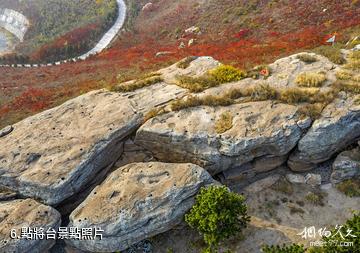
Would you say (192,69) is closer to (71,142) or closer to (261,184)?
(261,184)

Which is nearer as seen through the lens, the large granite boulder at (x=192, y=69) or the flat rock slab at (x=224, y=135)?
the flat rock slab at (x=224, y=135)

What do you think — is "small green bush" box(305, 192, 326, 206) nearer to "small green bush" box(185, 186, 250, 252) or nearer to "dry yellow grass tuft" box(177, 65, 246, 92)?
"small green bush" box(185, 186, 250, 252)

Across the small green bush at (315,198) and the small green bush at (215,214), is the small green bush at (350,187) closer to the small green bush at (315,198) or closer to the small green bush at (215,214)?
the small green bush at (315,198)

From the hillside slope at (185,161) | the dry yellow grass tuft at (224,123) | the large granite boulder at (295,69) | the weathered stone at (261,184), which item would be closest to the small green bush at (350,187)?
the hillside slope at (185,161)

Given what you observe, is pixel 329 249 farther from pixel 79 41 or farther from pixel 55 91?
pixel 79 41

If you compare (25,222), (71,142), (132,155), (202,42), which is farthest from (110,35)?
(25,222)

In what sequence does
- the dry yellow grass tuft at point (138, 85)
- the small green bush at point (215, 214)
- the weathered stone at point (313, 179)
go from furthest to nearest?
the dry yellow grass tuft at point (138, 85) → the weathered stone at point (313, 179) → the small green bush at point (215, 214)
